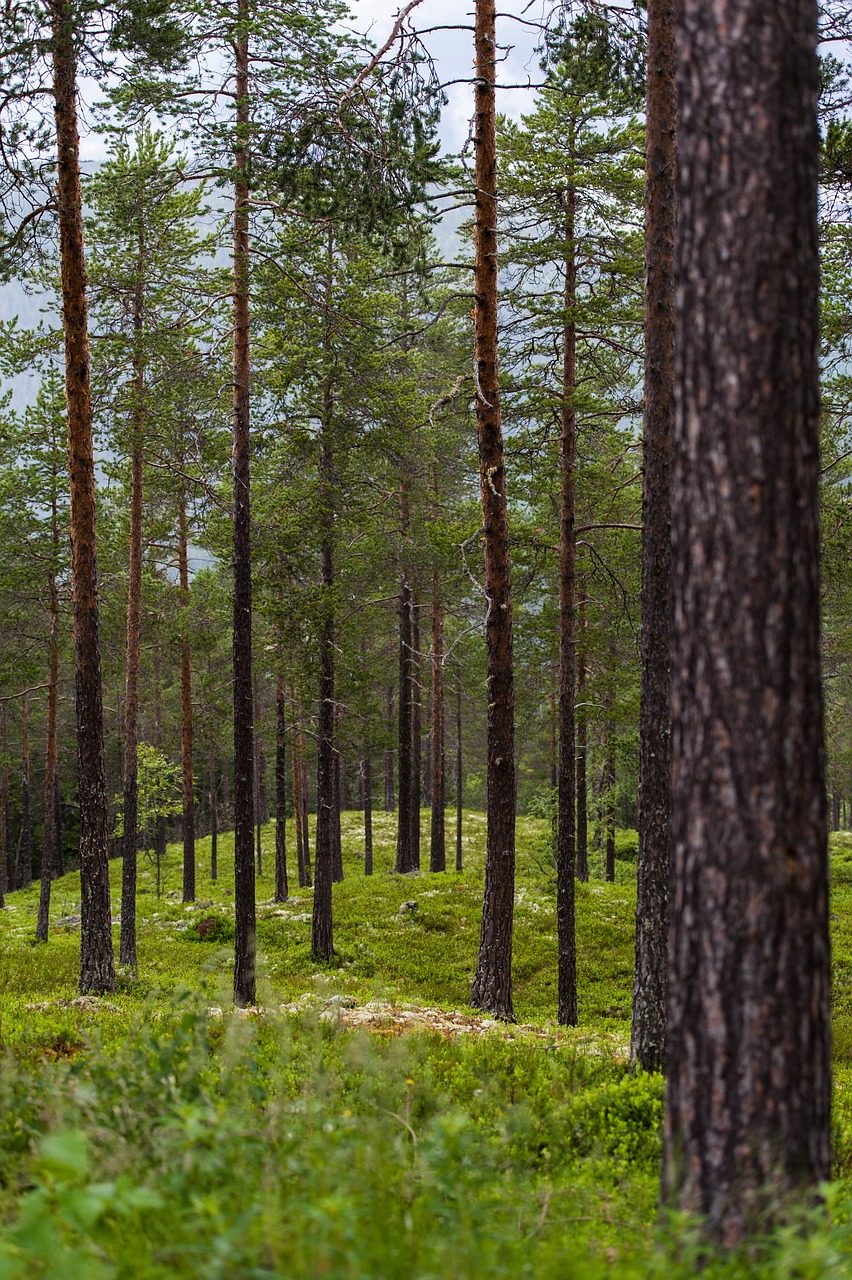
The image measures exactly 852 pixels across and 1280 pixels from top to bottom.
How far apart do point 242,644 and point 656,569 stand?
6.74 metres

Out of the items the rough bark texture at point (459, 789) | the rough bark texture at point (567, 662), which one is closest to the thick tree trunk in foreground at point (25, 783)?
the rough bark texture at point (459, 789)

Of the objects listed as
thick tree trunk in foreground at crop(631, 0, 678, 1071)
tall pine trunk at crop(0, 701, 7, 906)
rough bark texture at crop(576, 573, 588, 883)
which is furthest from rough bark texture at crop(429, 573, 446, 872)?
tall pine trunk at crop(0, 701, 7, 906)

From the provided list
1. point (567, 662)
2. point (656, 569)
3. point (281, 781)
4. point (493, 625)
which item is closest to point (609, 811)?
point (281, 781)

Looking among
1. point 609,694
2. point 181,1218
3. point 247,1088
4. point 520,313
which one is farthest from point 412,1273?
point 609,694

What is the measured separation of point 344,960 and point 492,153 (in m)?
14.2

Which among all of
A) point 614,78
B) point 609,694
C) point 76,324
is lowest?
Result: point 609,694

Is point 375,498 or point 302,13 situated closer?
point 302,13

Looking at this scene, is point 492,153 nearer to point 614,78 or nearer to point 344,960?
point 614,78

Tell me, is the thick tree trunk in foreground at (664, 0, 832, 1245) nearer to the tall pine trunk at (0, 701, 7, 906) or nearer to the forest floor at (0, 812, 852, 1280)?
the forest floor at (0, 812, 852, 1280)

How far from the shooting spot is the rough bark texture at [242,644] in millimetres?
11789

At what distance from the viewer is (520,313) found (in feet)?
44.2

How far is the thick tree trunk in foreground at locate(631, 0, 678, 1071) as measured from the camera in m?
6.67

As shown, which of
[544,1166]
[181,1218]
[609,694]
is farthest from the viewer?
[609,694]

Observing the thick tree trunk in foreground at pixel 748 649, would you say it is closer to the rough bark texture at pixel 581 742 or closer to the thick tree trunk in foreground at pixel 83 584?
the thick tree trunk in foreground at pixel 83 584
